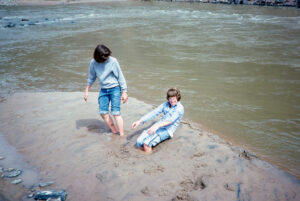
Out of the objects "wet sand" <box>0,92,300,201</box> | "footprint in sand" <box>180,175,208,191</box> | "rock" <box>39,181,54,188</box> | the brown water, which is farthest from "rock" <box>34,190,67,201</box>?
the brown water

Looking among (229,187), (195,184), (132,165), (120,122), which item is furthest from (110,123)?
(229,187)

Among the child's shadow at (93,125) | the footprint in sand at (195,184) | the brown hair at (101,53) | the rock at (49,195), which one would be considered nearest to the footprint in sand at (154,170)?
the footprint in sand at (195,184)

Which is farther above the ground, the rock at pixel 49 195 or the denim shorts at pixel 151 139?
the denim shorts at pixel 151 139

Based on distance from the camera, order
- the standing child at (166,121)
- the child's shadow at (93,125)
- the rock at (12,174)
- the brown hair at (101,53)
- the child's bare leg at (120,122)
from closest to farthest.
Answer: the rock at (12,174), the brown hair at (101,53), the standing child at (166,121), the child's bare leg at (120,122), the child's shadow at (93,125)

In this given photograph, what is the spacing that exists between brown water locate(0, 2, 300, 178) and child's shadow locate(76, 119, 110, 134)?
180cm

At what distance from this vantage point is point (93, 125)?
5.04 meters

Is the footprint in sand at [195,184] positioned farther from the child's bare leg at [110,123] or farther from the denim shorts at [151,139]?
the child's bare leg at [110,123]

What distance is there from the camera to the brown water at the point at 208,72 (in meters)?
5.19

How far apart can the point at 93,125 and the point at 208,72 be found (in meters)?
5.09

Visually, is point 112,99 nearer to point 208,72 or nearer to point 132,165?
point 132,165

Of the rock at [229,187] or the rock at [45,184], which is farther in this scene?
the rock at [45,184]

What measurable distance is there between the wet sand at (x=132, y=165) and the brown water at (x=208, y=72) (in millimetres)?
887

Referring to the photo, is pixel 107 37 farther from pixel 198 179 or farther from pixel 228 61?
pixel 198 179

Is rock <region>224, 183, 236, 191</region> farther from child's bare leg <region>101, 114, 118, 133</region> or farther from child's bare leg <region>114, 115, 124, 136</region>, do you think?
child's bare leg <region>101, 114, 118, 133</region>
